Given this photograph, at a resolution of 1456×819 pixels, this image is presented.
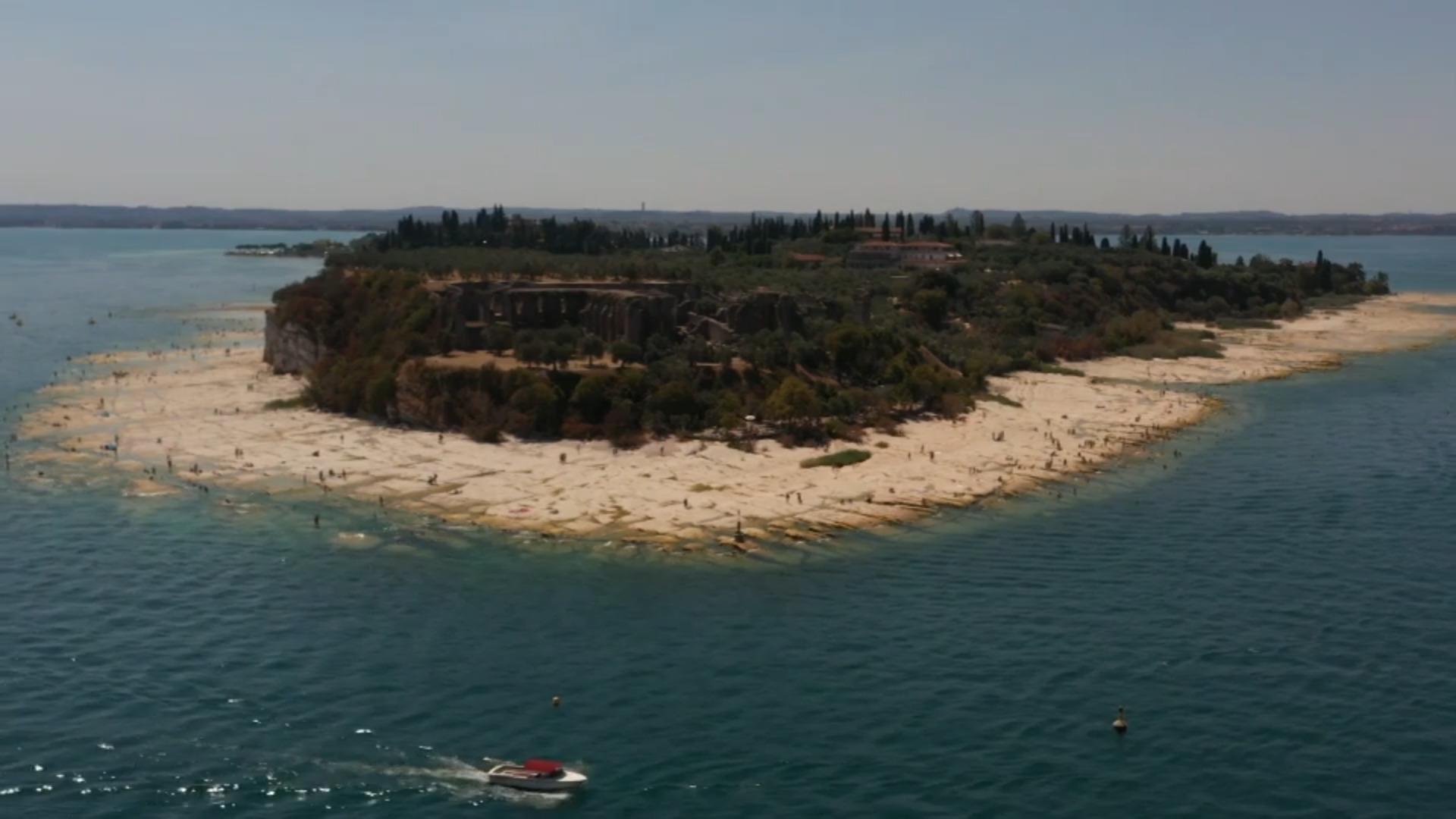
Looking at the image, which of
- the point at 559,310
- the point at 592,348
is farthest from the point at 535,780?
the point at 559,310

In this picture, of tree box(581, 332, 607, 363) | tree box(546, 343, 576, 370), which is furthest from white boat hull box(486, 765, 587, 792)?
tree box(581, 332, 607, 363)

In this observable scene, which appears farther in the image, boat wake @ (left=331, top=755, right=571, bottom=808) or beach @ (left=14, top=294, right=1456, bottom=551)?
beach @ (left=14, top=294, right=1456, bottom=551)

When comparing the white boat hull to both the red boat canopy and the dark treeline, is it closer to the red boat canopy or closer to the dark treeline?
the red boat canopy

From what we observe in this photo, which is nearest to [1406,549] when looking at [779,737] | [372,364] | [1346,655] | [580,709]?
[1346,655]

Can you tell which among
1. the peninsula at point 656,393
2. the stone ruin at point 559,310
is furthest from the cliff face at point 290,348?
the stone ruin at point 559,310

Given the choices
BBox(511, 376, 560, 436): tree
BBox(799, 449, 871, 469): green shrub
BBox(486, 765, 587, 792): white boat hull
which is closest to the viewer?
BBox(486, 765, 587, 792): white boat hull

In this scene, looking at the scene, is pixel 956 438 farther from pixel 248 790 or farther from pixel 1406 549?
pixel 248 790

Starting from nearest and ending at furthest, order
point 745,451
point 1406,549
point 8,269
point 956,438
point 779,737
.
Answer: point 779,737
point 1406,549
point 745,451
point 956,438
point 8,269
